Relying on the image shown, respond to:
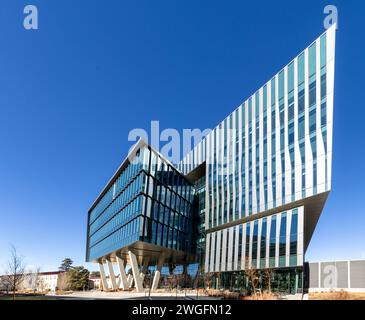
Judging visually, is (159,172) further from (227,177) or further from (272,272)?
(272,272)

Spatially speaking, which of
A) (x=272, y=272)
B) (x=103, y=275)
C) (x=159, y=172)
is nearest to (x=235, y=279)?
(x=272, y=272)

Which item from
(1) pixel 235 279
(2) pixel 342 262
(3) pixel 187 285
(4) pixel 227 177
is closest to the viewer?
(2) pixel 342 262

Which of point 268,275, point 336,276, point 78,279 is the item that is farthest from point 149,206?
point 78,279

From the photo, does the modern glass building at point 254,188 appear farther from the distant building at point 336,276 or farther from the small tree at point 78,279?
the small tree at point 78,279

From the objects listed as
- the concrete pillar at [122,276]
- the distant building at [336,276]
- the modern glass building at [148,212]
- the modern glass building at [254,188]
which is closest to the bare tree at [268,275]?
the modern glass building at [254,188]

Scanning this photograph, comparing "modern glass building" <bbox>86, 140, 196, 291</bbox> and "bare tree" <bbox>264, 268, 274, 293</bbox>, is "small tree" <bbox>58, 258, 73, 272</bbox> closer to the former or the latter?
"modern glass building" <bbox>86, 140, 196, 291</bbox>

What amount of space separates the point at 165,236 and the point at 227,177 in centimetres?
1356

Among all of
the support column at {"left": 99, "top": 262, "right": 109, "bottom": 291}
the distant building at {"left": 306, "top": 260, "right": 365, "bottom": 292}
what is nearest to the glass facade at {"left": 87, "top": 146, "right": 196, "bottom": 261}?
the support column at {"left": 99, "top": 262, "right": 109, "bottom": 291}

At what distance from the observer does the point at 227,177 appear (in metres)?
52.9

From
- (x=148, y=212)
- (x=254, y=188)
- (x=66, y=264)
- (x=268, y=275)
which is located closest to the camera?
(x=268, y=275)

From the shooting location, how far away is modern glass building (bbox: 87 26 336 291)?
36438 mm

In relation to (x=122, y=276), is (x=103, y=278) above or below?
below

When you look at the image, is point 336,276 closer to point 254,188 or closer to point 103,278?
point 254,188

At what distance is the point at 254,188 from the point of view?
4522 centimetres
